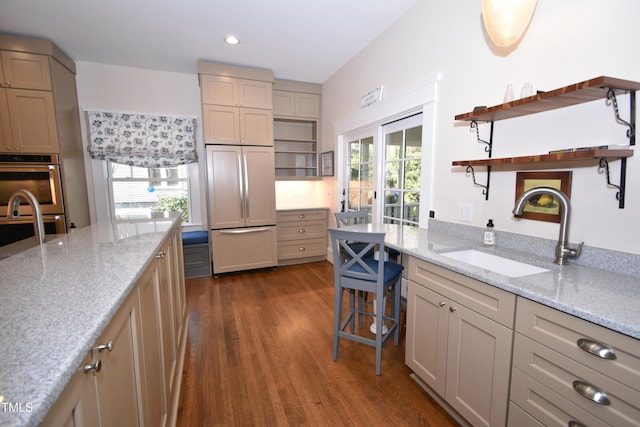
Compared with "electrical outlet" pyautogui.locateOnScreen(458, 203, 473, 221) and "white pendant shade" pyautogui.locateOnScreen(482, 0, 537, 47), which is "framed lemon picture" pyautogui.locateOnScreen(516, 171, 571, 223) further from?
"white pendant shade" pyautogui.locateOnScreen(482, 0, 537, 47)

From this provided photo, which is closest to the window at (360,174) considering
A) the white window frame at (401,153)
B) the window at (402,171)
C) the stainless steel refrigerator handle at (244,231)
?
the white window frame at (401,153)

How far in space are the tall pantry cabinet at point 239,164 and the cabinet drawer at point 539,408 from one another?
3.30m

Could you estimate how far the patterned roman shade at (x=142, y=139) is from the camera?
12.3 ft

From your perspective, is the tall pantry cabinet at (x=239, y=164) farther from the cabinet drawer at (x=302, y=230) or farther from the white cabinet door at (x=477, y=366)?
the white cabinet door at (x=477, y=366)

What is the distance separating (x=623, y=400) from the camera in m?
0.87

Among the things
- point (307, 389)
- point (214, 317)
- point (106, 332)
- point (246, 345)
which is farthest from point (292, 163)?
point (106, 332)

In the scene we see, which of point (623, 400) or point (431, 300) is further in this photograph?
point (431, 300)

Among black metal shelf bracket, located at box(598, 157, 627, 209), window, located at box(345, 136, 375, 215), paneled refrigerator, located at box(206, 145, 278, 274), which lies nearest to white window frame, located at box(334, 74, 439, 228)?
window, located at box(345, 136, 375, 215)

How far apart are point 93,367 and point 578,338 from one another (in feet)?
4.76

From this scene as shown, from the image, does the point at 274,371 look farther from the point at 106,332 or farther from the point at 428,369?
the point at 106,332

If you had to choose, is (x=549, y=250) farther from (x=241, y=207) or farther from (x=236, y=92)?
(x=236, y=92)

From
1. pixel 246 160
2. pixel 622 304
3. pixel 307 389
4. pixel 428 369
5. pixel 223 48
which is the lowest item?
pixel 307 389

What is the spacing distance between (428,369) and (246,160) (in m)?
3.19

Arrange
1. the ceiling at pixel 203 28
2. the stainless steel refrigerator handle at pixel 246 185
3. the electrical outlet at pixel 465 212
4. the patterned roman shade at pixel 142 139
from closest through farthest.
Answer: the electrical outlet at pixel 465 212 < the ceiling at pixel 203 28 < the patterned roman shade at pixel 142 139 < the stainless steel refrigerator handle at pixel 246 185
